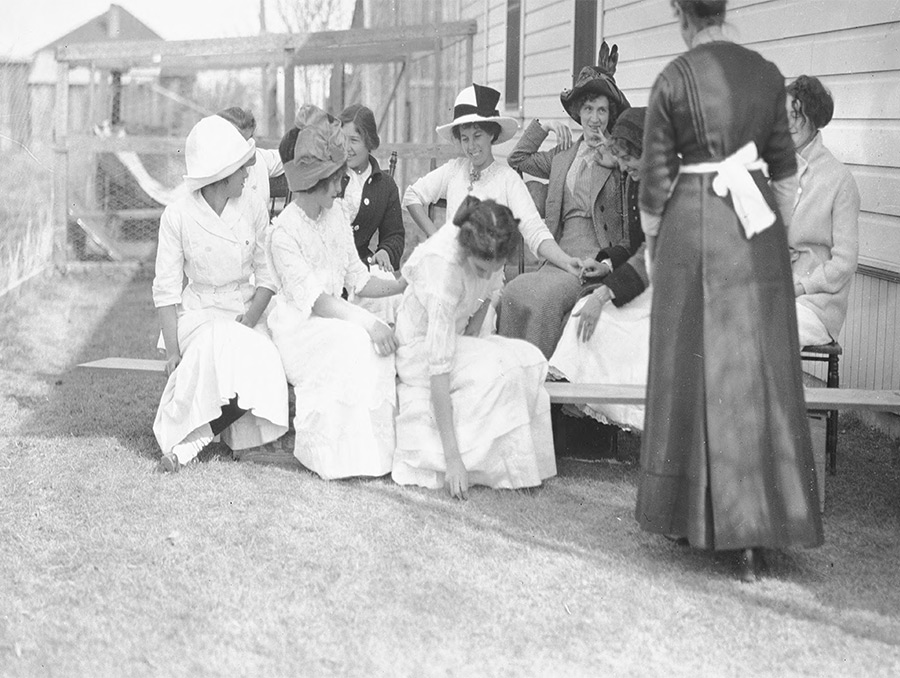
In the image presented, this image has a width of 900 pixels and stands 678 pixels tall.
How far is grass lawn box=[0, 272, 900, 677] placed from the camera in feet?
11.9

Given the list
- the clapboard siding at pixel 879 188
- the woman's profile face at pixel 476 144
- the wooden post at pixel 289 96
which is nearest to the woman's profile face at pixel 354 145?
the woman's profile face at pixel 476 144

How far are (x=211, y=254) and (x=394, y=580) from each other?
2.33 meters

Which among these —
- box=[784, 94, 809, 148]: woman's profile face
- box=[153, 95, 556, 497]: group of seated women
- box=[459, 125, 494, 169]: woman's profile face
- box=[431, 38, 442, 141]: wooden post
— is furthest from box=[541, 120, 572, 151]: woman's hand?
box=[431, 38, 442, 141]: wooden post

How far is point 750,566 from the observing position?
4.22 meters

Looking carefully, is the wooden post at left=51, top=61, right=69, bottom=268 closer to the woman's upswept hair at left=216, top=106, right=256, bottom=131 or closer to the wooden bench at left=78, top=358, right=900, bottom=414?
the woman's upswept hair at left=216, top=106, right=256, bottom=131

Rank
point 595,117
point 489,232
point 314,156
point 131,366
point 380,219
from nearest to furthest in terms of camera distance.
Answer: point 489,232 → point 314,156 → point 131,366 → point 595,117 → point 380,219

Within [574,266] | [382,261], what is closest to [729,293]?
[574,266]

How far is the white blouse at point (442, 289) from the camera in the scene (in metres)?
5.19

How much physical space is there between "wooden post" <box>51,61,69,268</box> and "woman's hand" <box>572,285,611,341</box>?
839 cm

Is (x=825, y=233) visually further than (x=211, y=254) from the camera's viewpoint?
No

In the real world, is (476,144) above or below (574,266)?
above

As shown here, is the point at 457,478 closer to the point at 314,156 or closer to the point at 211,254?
the point at 314,156

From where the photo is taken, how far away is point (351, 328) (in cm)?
560

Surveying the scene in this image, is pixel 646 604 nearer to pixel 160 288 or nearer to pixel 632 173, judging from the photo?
pixel 632 173
